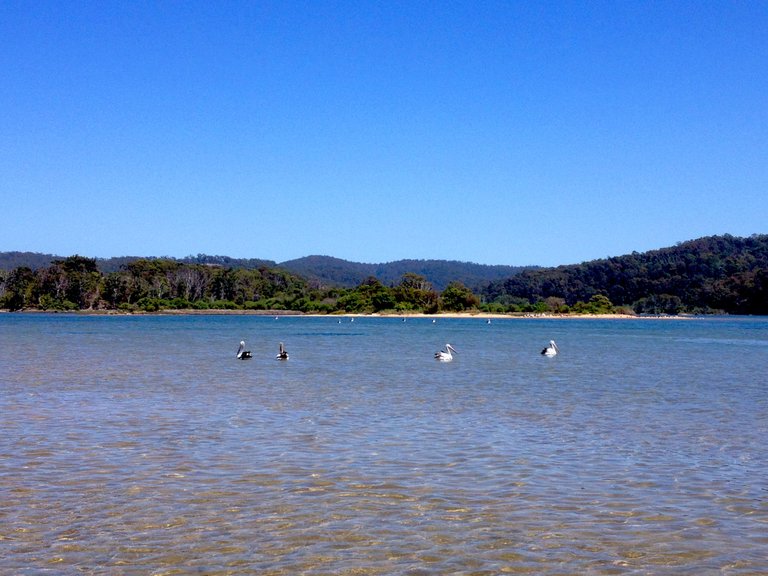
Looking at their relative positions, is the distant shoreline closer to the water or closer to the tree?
the tree

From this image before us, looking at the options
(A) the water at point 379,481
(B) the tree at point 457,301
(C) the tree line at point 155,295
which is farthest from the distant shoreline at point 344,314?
(A) the water at point 379,481

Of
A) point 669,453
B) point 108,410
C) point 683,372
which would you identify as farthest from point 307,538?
point 683,372

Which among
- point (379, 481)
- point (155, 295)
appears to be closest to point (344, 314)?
point (155, 295)

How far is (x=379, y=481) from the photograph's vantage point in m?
9.99

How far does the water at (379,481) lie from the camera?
280 inches

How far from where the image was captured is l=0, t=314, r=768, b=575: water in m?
7.11

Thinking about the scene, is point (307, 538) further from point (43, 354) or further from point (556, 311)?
point (556, 311)

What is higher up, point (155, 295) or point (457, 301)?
point (155, 295)

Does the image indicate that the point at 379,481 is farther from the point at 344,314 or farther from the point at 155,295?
the point at 155,295

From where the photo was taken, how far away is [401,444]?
12703 millimetres

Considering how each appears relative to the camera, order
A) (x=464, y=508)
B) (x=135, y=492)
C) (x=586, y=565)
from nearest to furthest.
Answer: (x=586, y=565)
(x=464, y=508)
(x=135, y=492)

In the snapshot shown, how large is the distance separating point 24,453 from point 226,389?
32.3 ft

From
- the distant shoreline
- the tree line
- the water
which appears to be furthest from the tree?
the water

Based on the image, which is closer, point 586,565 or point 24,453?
point 586,565
